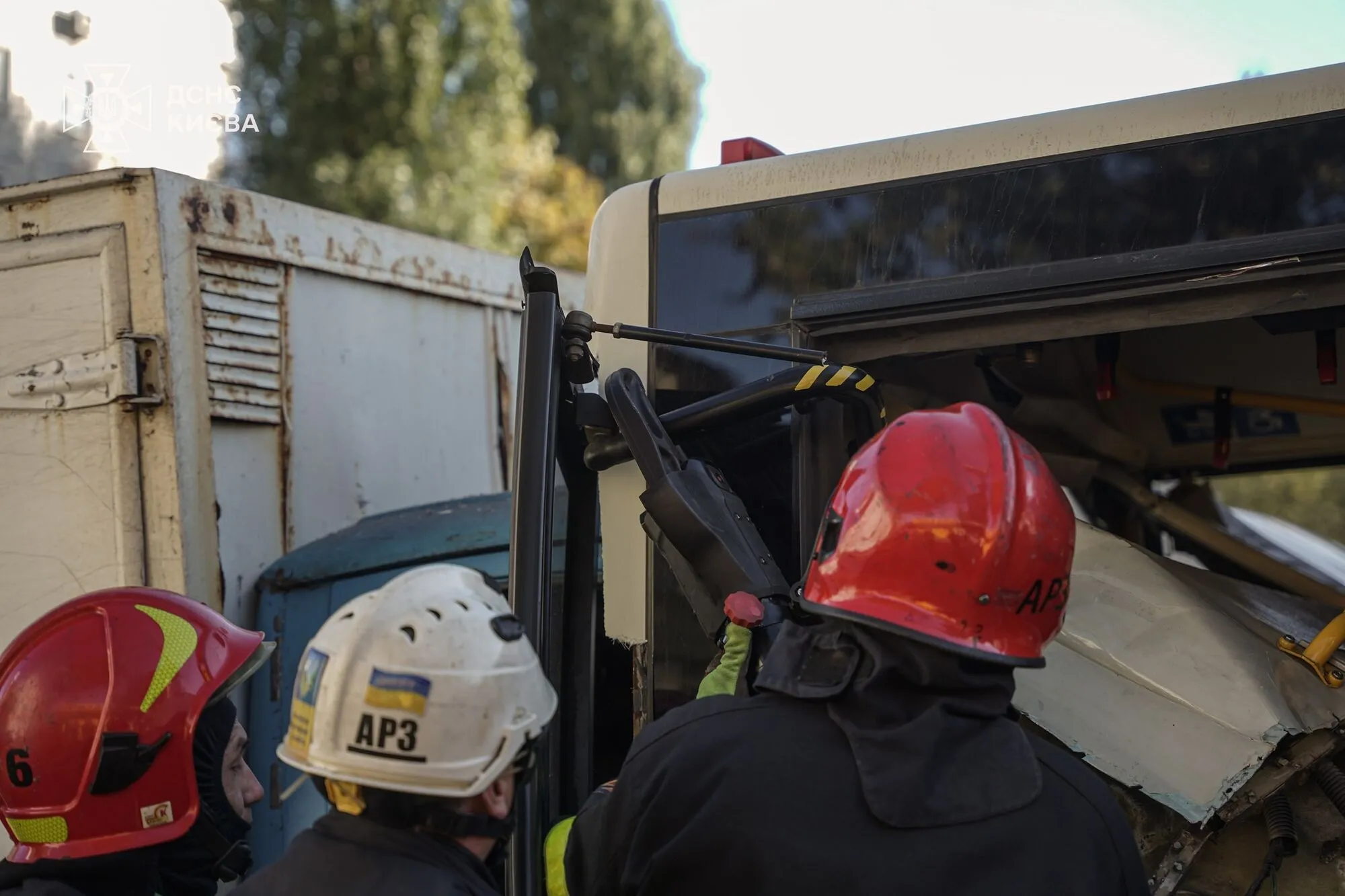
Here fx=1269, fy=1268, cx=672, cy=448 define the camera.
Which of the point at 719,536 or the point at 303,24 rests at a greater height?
the point at 303,24

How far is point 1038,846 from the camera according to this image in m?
1.63

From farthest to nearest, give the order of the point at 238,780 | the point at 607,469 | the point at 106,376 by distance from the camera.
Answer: the point at 106,376
the point at 607,469
the point at 238,780

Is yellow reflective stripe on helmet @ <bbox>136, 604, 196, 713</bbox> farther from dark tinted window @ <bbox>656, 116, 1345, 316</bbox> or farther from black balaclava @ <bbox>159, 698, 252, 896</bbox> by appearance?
dark tinted window @ <bbox>656, 116, 1345, 316</bbox>

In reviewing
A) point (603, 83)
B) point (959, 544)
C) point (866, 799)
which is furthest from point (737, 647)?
point (603, 83)

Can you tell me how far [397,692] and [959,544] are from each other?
2.65 feet

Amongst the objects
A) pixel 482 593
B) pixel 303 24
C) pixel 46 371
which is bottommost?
pixel 482 593

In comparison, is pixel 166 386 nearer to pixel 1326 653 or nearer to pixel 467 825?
pixel 467 825

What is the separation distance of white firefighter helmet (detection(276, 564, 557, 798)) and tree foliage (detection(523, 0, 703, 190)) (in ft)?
66.5

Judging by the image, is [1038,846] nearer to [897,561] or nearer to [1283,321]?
[897,561]

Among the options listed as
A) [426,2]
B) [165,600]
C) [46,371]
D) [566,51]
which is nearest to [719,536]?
[165,600]

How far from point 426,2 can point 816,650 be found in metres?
14.4

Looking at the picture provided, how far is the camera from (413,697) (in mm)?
1539

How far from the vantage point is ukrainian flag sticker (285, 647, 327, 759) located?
158 centimetres

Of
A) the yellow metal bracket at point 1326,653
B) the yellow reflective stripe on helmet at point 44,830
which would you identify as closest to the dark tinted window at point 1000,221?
the yellow metal bracket at point 1326,653
